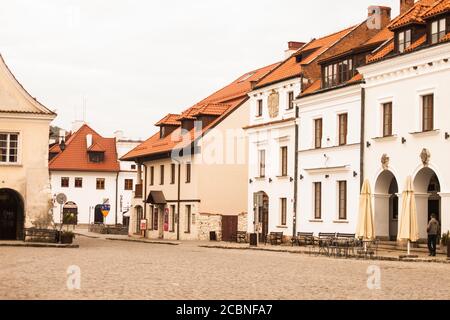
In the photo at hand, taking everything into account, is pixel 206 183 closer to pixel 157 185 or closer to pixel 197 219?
pixel 197 219

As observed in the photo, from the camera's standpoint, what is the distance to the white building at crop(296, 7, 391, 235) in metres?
42.1

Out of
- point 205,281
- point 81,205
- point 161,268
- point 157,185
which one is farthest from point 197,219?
point 81,205

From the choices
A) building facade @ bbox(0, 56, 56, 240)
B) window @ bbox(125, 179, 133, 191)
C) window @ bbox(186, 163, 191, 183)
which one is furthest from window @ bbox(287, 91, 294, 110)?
window @ bbox(125, 179, 133, 191)

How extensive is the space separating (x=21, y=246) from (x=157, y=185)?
23203 mm

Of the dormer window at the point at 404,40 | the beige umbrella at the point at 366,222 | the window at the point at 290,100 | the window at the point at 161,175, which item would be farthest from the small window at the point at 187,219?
the beige umbrella at the point at 366,222

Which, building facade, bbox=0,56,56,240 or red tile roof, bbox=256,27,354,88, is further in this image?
red tile roof, bbox=256,27,354,88

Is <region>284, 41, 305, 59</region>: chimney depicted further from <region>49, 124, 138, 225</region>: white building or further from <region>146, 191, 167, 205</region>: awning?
<region>49, 124, 138, 225</region>: white building

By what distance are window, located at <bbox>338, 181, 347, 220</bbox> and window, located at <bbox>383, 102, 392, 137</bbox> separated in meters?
3.98

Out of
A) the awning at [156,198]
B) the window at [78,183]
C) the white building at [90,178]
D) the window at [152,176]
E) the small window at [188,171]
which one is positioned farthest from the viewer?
the window at [78,183]

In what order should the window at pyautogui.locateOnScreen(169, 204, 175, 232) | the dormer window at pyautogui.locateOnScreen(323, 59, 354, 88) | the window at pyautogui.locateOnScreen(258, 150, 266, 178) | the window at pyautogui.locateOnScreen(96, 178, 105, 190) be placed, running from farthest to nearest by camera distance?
1. the window at pyautogui.locateOnScreen(96, 178, 105, 190)
2. the window at pyautogui.locateOnScreen(169, 204, 175, 232)
3. the window at pyautogui.locateOnScreen(258, 150, 266, 178)
4. the dormer window at pyautogui.locateOnScreen(323, 59, 354, 88)

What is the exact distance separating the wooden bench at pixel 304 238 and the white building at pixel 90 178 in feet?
165

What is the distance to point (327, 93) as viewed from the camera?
1732 inches

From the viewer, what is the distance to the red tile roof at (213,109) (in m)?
56.7

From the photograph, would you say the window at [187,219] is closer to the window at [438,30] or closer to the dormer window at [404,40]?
the dormer window at [404,40]
